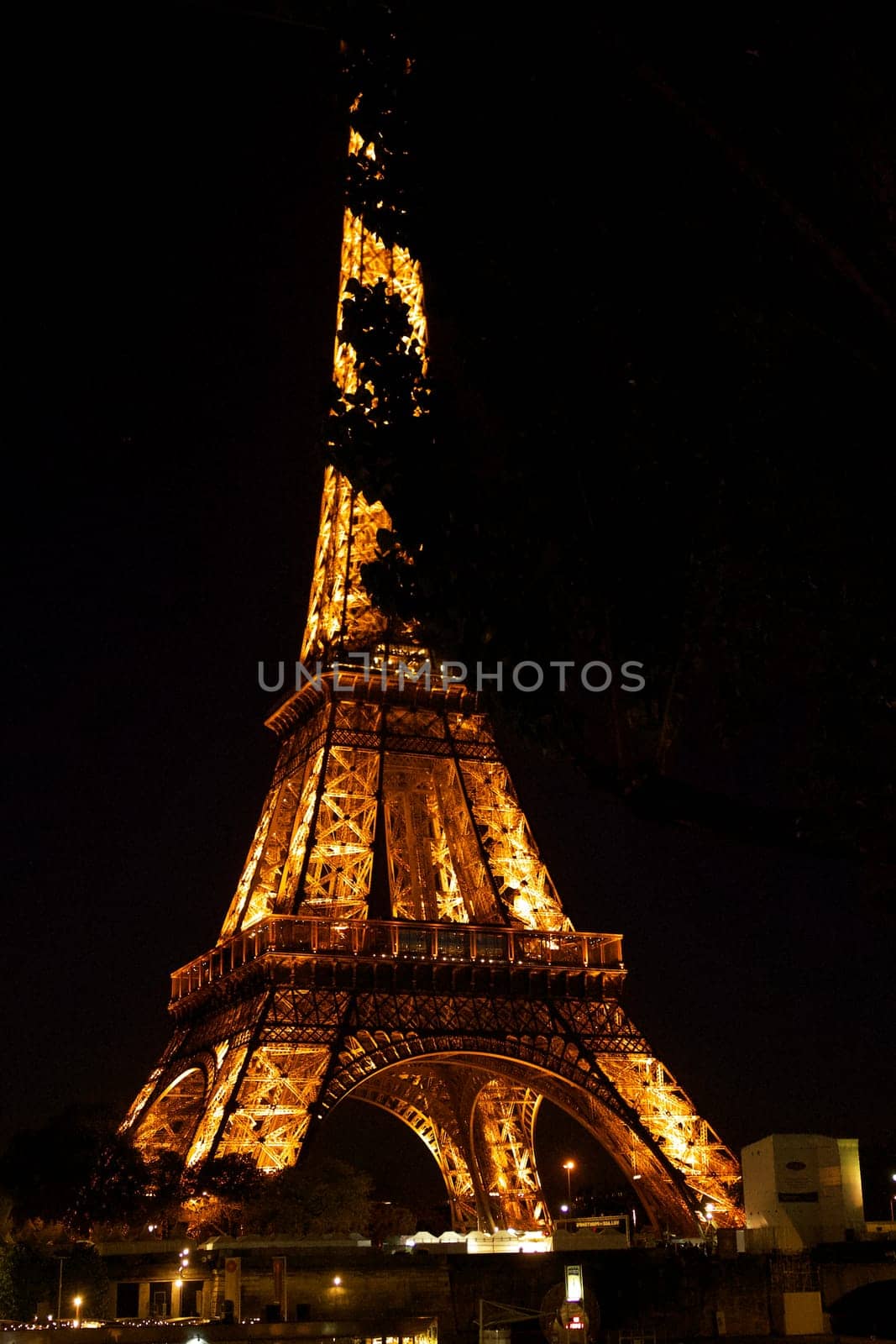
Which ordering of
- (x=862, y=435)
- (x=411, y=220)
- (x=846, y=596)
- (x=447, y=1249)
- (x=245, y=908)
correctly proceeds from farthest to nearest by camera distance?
(x=245, y=908) → (x=447, y=1249) → (x=411, y=220) → (x=846, y=596) → (x=862, y=435)

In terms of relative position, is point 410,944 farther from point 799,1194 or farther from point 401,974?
point 799,1194

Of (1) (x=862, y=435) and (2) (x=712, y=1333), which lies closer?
(1) (x=862, y=435)

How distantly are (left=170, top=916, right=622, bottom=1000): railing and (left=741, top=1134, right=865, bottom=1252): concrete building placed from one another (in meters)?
7.58

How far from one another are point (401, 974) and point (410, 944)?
1496mm

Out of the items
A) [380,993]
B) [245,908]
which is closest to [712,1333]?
[380,993]

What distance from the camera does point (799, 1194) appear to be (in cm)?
3625

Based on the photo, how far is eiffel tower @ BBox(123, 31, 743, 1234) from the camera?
123 feet

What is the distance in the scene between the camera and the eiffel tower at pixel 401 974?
37.6 metres

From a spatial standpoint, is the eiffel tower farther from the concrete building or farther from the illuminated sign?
the illuminated sign

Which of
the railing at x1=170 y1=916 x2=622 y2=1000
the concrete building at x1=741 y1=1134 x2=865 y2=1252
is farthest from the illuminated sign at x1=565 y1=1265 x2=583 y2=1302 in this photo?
the railing at x1=170 y1=916 x2=622 y2=1000

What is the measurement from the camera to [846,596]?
12297 mm

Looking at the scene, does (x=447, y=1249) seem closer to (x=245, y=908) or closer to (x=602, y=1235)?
(x=602, y=1235)

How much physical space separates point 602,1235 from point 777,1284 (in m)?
4.96

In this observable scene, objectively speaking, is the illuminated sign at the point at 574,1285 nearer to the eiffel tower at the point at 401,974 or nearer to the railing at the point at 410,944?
the eiffel tower at the point at 401,974
